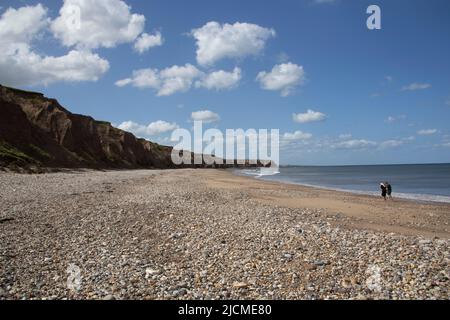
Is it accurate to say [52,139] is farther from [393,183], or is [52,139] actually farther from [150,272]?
[150,272]

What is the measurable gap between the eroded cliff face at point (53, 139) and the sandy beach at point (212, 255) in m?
32.1

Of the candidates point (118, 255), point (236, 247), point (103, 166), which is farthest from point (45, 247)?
point (103, 166)

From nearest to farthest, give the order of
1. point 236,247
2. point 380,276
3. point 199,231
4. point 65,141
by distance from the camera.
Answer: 1. point 380,276
2. point 236,247
3. point 199,231
4. point 65,141

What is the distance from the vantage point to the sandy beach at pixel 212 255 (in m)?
7.50

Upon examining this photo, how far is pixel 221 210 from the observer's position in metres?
17.7

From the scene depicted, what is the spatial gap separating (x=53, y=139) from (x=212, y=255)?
2344 inches

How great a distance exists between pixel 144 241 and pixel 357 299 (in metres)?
6.70

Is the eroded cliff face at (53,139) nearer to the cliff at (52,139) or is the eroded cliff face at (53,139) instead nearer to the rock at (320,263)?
the cliff at (52,139)

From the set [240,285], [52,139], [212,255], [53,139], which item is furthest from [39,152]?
[240,285]

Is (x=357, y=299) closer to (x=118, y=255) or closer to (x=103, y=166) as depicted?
(x=118, y=255)

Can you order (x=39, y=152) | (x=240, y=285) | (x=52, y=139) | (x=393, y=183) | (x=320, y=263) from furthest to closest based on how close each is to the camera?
1. (x=52, y=139)
2. (x=393, y=183)
3. (x=39, y=152)
4. (x=320, y=263)
5. (x=240, y=285)

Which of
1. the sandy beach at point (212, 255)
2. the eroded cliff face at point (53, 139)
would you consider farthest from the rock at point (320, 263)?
the eroded cliff face at point (53, 139)

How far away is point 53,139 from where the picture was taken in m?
61.6

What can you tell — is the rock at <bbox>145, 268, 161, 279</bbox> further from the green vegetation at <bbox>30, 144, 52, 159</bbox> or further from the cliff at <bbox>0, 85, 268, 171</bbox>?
the green vegetation at <bbox>30, 144, 52, 159</bbox>
